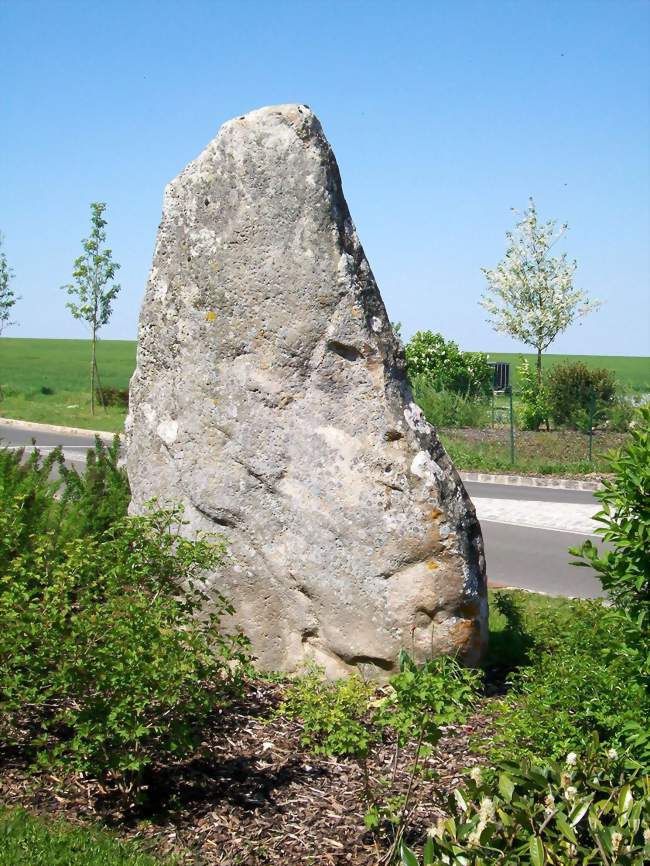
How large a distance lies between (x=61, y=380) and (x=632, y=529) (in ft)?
187

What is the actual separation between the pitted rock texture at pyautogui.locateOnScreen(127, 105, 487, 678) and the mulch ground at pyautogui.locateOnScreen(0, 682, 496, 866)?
0.88 m

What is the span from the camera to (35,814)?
4.97 metres

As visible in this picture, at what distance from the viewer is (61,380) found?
193 ft

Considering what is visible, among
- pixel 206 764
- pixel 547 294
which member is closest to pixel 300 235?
pixel 206 764

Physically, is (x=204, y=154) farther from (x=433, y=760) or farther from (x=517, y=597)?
(x=517, y=597)

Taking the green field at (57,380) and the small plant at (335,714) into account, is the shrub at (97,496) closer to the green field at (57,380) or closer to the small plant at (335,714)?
the small plant at (335,714)

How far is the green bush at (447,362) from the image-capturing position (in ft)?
102

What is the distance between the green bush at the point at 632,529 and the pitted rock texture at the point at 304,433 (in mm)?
1531

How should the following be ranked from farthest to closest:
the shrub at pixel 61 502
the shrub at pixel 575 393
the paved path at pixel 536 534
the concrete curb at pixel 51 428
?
the concrete curb at pixel 51 428 → the shrub at pixel 575 393 → the paved path at pixel 536 534 → the shrub at pixel 61 502

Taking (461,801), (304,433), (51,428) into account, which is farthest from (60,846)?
(51,428)

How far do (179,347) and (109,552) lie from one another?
6.76ft

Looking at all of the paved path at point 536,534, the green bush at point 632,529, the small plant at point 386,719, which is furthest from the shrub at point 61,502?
the paved path at point 536,534

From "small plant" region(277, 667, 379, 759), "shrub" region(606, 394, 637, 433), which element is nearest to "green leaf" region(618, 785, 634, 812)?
"small plant" region(277, 667, 379, 759)

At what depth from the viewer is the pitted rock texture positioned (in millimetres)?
6406
